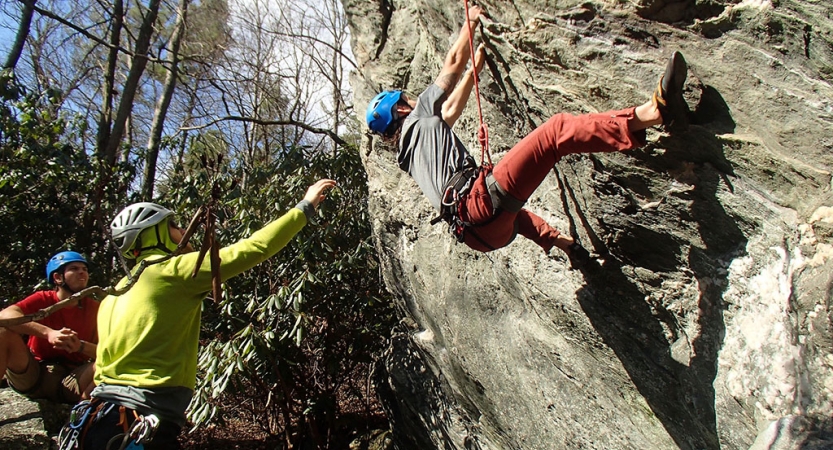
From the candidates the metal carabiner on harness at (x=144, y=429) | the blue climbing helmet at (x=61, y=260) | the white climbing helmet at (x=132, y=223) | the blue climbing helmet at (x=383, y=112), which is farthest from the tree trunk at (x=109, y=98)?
the metal carabiner on harness at (x=144, y=429)

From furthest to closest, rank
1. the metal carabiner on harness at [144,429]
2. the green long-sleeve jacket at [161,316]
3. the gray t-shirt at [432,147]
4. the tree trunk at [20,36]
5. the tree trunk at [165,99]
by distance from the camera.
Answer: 1. the tree trunk at [165,99]
2. the tree trunk at [20,36]
3. the gray t-shirt at [432,147]
4. the green long-sleeve jacket at [161,316]
5. the metal carabiner on harness at [144,429]

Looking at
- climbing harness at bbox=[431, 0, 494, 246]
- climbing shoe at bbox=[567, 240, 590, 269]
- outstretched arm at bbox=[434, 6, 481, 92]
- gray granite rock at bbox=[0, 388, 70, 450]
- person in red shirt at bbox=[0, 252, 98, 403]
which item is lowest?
gray granite rock at bbox=[0, 388, 70, 450]

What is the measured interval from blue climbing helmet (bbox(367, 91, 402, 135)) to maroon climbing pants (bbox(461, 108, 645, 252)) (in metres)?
0.80

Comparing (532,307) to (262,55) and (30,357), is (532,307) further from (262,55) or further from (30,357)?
(262,55)

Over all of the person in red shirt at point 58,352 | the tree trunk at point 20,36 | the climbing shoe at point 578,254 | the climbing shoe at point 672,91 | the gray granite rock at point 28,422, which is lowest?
the gray granite rock at point 28,422

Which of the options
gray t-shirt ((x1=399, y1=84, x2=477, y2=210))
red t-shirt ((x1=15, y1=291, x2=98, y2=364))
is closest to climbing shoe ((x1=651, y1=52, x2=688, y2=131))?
gray t-shirt ((x1=399, y1=84, x2=477, y2=210))

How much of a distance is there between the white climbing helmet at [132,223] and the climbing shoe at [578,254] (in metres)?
2.19

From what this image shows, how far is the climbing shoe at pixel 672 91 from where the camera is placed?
2.58 m

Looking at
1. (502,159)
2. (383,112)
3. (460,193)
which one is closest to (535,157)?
(502,159)

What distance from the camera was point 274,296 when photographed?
225 inches

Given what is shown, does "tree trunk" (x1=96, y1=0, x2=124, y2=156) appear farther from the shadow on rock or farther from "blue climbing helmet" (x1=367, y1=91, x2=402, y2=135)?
the shadow on rock

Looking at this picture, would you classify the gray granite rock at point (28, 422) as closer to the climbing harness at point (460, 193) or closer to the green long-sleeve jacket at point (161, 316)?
the green long-sleeve jacket at point (161, 316)

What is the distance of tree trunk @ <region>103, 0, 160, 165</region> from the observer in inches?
399

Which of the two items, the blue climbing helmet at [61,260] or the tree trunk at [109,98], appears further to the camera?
the tree trunk at [109,98]
